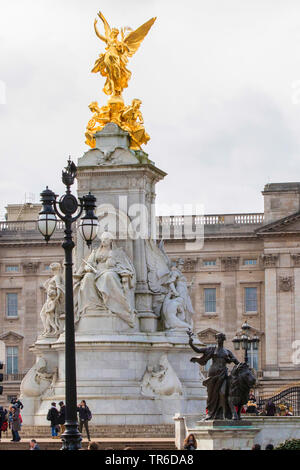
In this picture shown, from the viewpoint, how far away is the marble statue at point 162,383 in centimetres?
4438

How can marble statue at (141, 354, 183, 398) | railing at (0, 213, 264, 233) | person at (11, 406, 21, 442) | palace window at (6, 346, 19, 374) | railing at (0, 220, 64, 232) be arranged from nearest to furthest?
person at (11, 406, 21, 442) < marble statue at (141, 354, 183, 398) < palace window at (6, 346, 19, 374) < railing at (0, 213, 264, 233) < railing at (0, 220, 64, 232)

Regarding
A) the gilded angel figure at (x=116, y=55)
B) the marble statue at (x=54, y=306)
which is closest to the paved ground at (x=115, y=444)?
the marble statue at (x=54, y=306)

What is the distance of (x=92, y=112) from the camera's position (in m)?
47.7

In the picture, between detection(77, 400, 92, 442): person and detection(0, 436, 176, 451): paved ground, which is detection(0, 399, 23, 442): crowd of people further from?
detection(77, 400, 92, 442): person

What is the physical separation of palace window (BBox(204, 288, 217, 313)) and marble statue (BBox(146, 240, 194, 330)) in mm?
53148

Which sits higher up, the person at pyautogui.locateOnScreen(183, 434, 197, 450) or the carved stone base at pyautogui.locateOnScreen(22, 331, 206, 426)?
the carved stone base at pyautogui.locateOnScreen(22, 331, 206, 426)

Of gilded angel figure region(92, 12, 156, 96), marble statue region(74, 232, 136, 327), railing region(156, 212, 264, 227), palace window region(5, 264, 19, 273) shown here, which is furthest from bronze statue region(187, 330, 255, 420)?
palace window region(5, 264, 19, 273)

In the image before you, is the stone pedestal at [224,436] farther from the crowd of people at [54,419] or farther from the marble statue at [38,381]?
the marble statue at [38,381]

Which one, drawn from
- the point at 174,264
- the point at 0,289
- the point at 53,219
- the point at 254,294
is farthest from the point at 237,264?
the point at 53,219

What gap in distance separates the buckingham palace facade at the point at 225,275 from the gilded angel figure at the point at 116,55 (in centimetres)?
4890

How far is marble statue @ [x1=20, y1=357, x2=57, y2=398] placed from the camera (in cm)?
4581

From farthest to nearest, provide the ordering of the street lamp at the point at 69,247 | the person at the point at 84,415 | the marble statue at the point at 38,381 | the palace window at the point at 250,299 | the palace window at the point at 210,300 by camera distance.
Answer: the palace window at the point at 250,299 → the palace window at the point at 210,300 → the marble statue at the point at 38,381 → the person at the point at 84,415 → the street lamp at the point at 69,247
